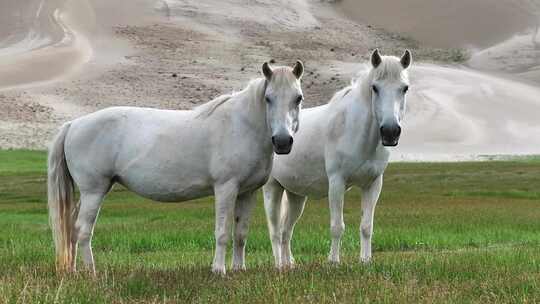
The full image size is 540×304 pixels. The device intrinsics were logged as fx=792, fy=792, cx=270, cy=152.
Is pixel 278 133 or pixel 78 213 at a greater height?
pixel 278 133

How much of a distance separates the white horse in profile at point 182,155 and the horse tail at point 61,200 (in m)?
0.01

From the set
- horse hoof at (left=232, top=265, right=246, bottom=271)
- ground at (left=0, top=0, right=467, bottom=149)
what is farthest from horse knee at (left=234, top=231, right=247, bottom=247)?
ground at (left=0, top=0, right=467, bottom=149)

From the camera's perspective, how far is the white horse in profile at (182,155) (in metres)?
8.45

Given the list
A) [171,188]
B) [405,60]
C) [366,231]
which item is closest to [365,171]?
[366,231]

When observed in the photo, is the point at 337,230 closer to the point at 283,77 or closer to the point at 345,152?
the point at 345,152

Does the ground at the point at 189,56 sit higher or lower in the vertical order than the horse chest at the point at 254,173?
lower

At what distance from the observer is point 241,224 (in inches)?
348

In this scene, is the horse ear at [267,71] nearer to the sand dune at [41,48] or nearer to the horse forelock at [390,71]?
the horse forelock at [390,71]

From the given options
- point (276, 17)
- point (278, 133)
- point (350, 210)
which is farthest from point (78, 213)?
point (276, 17)

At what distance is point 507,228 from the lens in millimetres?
16953

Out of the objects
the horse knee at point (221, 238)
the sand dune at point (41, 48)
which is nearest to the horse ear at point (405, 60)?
the horse knee at point (221, 238)

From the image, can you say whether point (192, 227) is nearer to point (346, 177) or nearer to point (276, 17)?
point (346, 177)

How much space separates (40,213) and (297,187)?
1416 cm

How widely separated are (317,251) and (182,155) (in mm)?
5451
